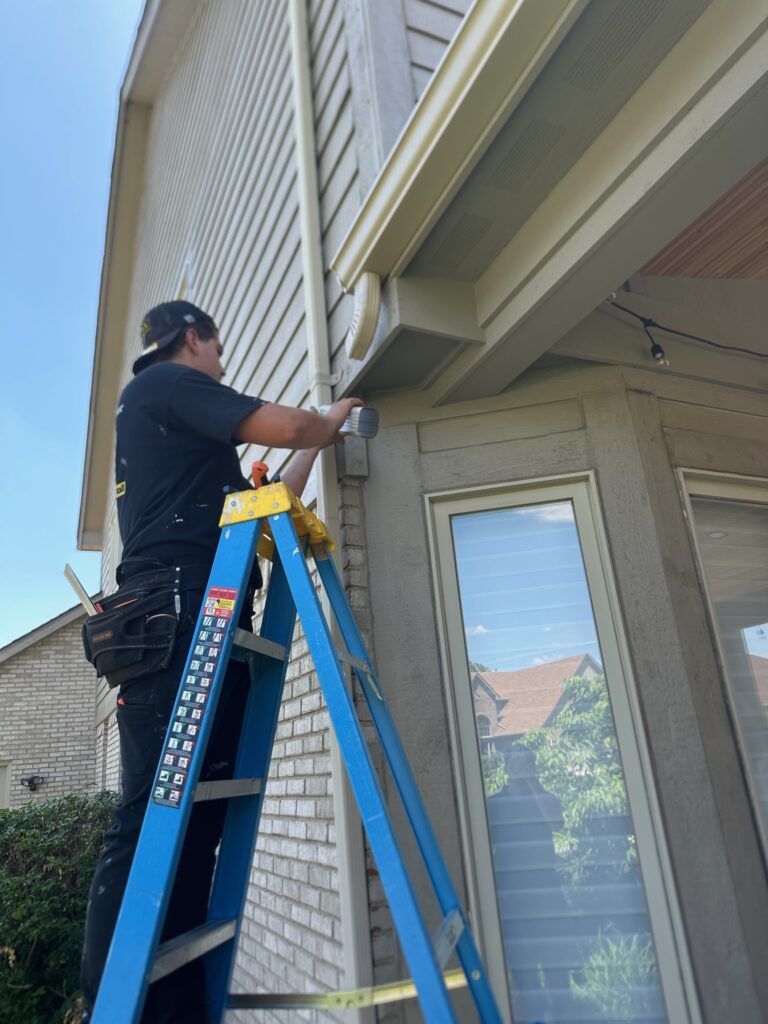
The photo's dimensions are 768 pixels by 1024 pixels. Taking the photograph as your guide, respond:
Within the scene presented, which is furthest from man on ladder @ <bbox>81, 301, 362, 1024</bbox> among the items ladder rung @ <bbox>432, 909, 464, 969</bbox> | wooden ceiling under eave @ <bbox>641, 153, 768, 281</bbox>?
wooden ceiling under eave @ <bbox>641, 153, 768, 281</bbox>

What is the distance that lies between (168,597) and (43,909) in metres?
4.50

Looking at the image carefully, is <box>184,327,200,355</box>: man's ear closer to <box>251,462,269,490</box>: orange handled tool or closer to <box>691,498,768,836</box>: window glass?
<box>251,462,269,490</box>: orange handled tool

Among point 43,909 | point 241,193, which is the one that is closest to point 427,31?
point 241,193

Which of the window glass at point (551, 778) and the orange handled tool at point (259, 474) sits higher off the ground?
the orange handled tool at point (259, 474)

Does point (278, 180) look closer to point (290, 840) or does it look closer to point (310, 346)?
point (310, 346)

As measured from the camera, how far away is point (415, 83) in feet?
8.98

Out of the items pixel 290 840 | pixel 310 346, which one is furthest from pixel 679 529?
pixel 290 840

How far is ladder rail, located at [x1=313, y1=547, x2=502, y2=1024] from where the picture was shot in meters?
1.29

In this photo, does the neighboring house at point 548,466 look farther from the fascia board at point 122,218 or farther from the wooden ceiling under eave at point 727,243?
the fascia board at point 122,218

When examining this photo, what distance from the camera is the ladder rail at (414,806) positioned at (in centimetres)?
129

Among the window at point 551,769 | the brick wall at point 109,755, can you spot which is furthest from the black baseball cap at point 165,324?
the brick wall at point 109,755

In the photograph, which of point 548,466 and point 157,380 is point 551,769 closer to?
point 548,466

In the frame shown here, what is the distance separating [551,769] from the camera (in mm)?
2236

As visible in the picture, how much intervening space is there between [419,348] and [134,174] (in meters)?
7.71
